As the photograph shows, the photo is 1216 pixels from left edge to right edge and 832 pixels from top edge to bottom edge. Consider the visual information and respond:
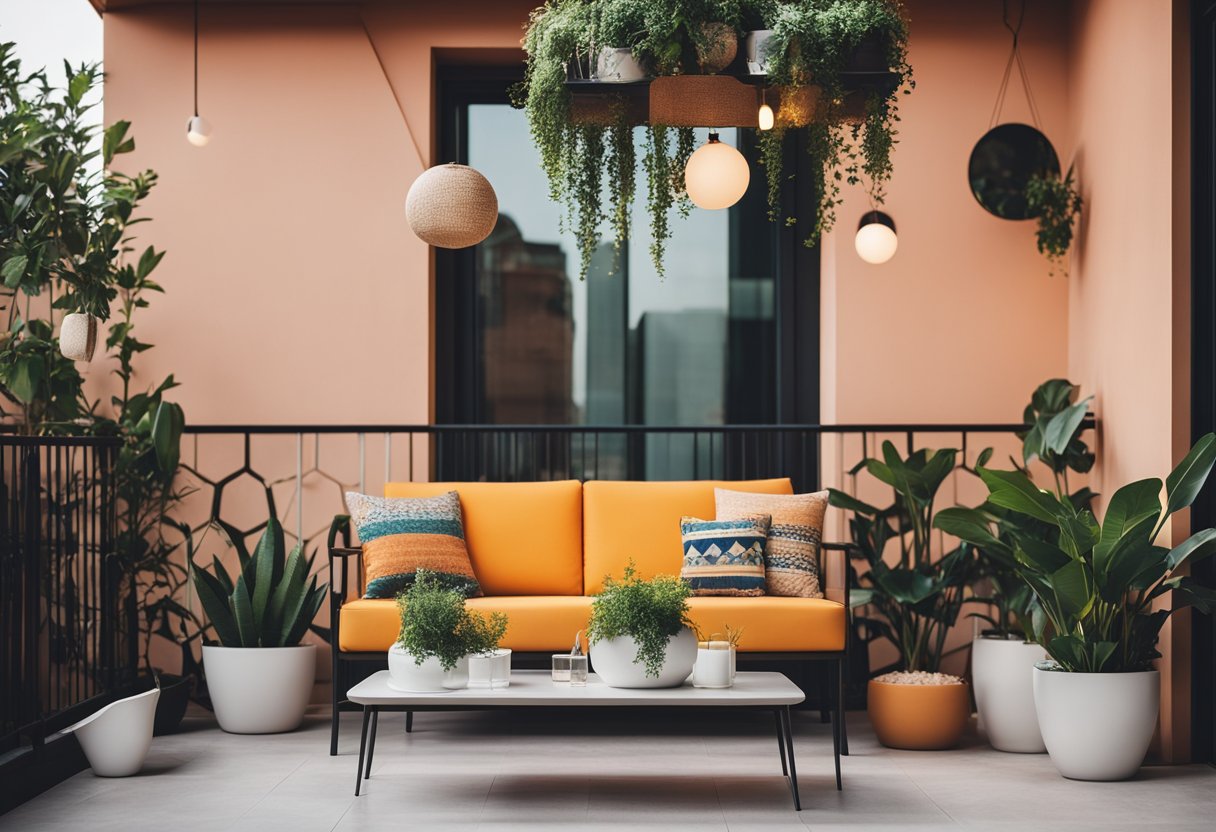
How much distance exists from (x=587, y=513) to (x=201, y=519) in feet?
5.86

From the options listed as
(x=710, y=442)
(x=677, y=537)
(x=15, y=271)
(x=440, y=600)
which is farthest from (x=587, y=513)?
(x=15, y=271)

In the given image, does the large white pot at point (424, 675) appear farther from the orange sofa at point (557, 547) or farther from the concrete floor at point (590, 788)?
the orange sofa at point (557, 547)

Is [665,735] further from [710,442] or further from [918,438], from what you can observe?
[918,438]

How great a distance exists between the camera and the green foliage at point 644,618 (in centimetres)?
342

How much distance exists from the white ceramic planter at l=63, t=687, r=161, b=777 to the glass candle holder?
1.37 meters

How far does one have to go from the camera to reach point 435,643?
3428mm

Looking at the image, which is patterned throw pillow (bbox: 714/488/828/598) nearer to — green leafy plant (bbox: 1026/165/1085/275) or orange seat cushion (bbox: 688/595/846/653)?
orange seat cushion (bbox: 688/595/846/653)

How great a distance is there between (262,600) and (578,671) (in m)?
1.54

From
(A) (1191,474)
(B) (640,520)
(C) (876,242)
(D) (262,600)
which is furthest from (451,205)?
(A) (1191,474)

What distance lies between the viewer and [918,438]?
536 centimetres

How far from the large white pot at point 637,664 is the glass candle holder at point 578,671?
0.04 metres

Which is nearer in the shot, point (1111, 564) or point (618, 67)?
point (618, 67)

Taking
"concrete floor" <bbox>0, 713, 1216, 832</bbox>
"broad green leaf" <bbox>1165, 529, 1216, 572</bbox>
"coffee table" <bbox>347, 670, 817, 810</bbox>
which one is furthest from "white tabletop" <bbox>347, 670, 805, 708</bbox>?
"broad green leaf" <bbox>1165, 529, 1216, 572</bbox>

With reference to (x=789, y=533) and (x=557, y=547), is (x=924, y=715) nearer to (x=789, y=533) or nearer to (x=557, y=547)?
(x=789, y=533)
